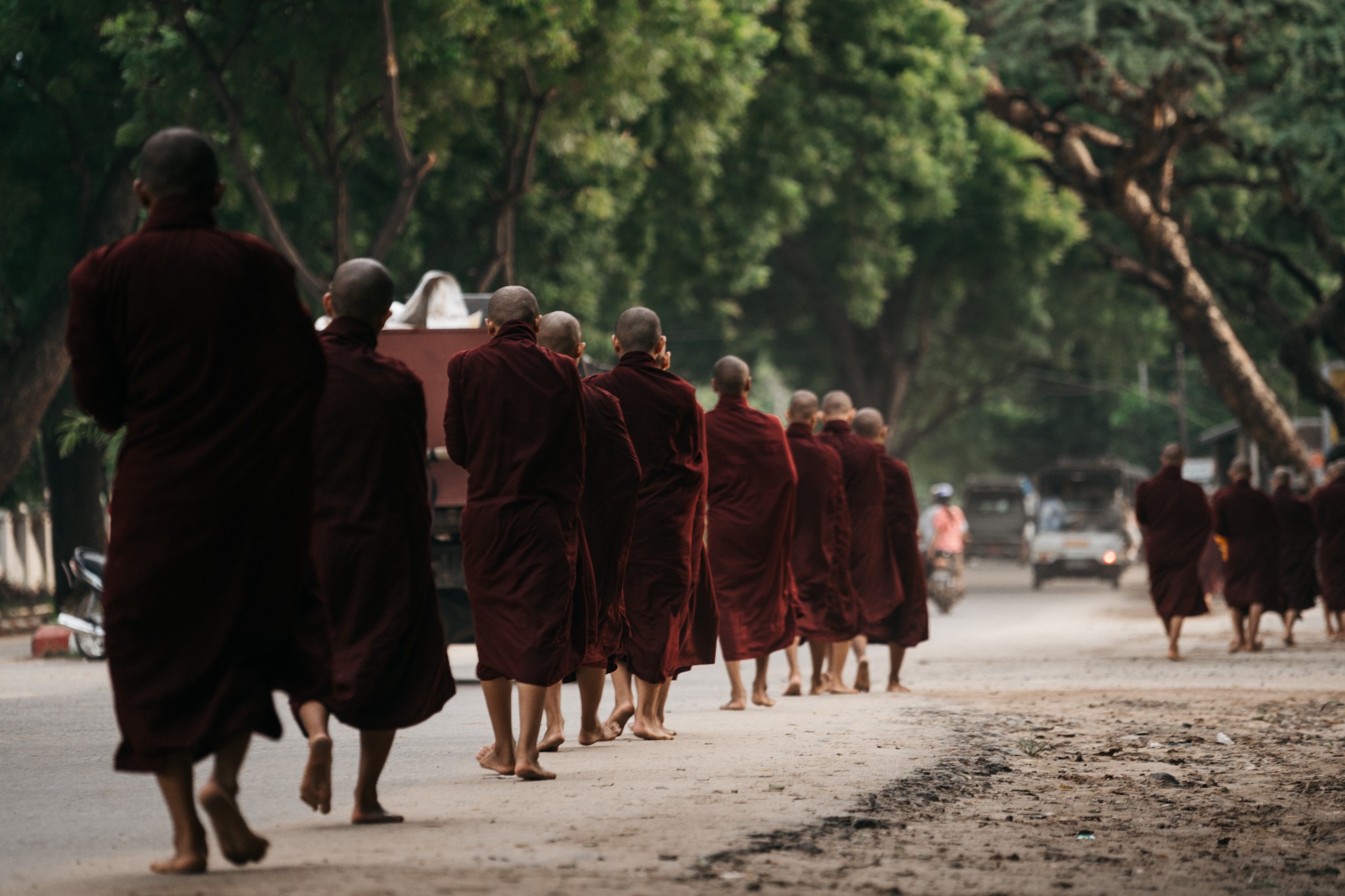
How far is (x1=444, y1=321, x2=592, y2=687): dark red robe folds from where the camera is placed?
721 centimetres

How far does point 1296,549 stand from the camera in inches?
765

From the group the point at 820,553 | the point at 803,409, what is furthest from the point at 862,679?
the point at 803,409

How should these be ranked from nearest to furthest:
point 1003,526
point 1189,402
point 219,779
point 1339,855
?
point 219,779, point 1339,855, point 1003,526, point 1189,402

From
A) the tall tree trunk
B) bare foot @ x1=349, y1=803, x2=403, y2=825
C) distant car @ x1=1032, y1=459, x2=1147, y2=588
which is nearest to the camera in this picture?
bare foot @ x1=349, y1=803, x2=403, y2=825

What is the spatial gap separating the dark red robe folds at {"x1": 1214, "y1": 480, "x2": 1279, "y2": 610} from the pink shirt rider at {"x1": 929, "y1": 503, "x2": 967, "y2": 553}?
6.57 m

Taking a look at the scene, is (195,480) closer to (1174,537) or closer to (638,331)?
(638,331)

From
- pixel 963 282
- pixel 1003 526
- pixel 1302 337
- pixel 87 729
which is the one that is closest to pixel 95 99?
pixel 87 729

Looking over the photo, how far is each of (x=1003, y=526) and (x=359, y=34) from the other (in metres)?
32.4

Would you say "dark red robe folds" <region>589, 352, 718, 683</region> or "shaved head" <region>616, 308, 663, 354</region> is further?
"shaved head" <region>616, 308, 663, 354</region>

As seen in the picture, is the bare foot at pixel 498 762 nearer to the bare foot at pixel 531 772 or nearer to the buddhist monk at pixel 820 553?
the bare foot at pixel 531 772

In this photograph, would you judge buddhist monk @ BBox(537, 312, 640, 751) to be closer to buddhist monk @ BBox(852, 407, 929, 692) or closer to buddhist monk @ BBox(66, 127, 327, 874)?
buddhist monk @ BBox(66, 127, 327, 874)

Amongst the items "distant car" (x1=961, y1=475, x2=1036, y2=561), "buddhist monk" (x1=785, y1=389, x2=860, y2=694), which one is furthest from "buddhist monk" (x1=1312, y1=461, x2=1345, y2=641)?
"distant car" (x1=961, y1=475, x2=1036, y2=561)

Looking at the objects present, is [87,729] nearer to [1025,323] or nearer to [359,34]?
[359,34]

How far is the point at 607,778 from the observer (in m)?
7.35
